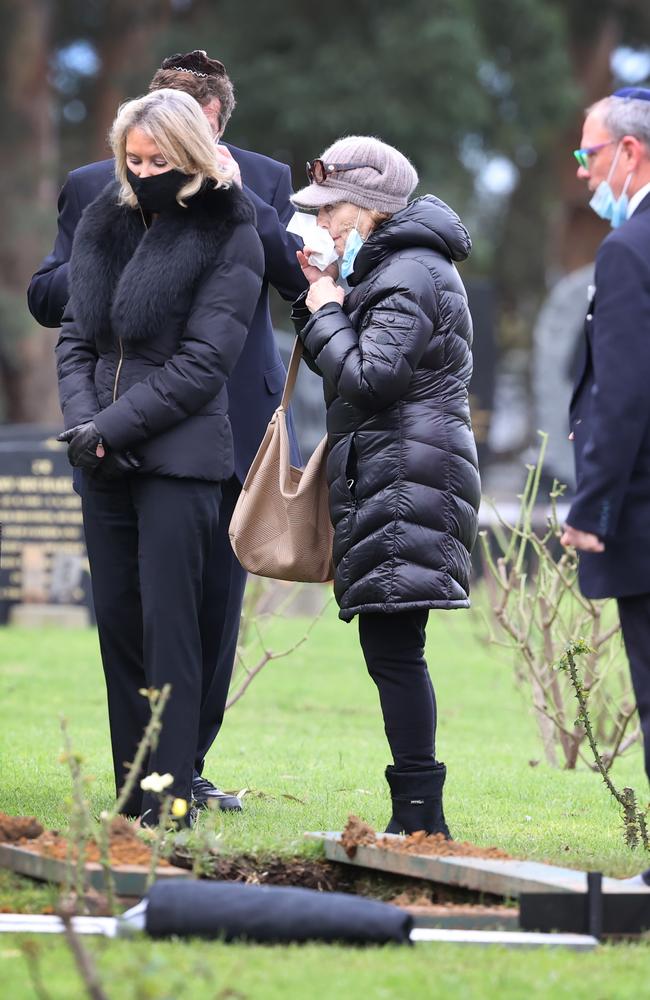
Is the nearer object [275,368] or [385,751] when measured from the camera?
[275,368]

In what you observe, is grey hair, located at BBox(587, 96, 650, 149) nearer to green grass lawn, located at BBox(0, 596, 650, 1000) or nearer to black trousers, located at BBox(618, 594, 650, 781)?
black trousers, located at BBox(618, 594, 650, 781)

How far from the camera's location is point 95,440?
512 centimetres

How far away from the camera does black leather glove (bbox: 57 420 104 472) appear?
202 inches

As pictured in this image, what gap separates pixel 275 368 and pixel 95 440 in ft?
3.28

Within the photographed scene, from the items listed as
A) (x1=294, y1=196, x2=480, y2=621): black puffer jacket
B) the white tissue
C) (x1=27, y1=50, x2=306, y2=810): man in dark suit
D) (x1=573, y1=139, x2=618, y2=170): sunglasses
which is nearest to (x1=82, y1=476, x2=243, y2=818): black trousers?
(x1=27, y1=50, x2=306, y2=810): man in dark suit

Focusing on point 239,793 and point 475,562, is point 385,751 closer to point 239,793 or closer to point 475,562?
point 239,793

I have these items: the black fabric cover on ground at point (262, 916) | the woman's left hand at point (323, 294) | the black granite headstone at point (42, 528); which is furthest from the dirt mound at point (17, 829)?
the black granite headstone at point (42, 528)

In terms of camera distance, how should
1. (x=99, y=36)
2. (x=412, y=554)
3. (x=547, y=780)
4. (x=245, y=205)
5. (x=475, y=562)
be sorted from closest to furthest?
1. (x=412, y=554)
2. (x=245, y=205)
3. (x=547, y=780)
4. (x=475, y=562)
5. (x=99, y=36)

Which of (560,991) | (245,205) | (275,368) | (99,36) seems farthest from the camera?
(99,36)

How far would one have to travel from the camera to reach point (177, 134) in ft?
16.9

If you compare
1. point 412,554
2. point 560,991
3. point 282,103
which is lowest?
point 560,991

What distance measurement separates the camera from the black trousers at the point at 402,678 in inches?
199

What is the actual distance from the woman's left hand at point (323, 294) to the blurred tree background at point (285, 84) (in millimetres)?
21339

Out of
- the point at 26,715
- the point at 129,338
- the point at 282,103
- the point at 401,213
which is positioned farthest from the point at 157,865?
the point at 282,103
